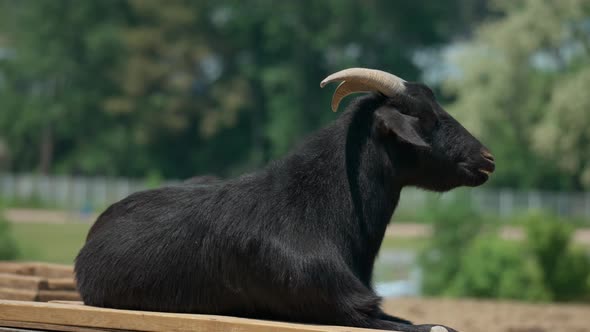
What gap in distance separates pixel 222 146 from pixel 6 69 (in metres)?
14.3

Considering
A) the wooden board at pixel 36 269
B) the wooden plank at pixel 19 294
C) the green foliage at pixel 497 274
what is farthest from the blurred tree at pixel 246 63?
the wooden plank at pixel 19 294

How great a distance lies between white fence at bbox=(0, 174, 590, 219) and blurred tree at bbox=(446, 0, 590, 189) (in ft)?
10.9

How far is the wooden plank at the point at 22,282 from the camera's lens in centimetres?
570

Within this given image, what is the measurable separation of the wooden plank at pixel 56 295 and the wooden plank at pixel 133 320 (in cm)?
100

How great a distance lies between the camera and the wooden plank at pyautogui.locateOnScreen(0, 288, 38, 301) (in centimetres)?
555

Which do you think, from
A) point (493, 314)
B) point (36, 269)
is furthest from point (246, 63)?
point (36, 269)

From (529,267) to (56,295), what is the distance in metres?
10.7

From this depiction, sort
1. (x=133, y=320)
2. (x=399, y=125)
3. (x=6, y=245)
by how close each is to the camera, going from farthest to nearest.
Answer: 1. (x=6, y=245)
2. (x=399, y=125)
3. (x=133, y=320)

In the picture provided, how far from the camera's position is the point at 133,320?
4301 mm

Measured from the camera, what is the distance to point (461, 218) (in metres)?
16.2

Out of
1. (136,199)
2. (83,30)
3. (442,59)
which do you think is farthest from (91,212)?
(136,199)

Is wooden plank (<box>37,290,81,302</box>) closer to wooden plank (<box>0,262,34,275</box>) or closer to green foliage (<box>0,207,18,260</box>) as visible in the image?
wooden plank (<box>0,262,34,275</box>)

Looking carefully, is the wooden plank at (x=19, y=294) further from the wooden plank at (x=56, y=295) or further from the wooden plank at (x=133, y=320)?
the wooden plank at (x=133, y=320)

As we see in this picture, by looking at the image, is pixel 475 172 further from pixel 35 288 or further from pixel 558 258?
pixel 558 258
